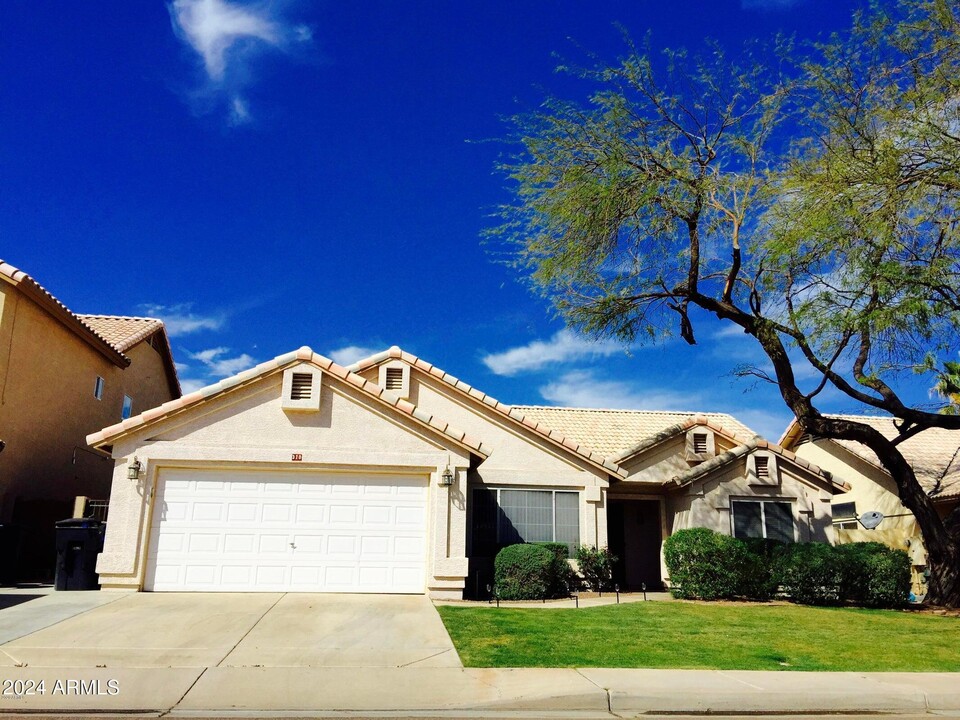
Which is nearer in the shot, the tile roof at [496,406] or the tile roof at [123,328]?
the tile roof at [496,406]

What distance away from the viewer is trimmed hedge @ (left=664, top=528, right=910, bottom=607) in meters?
15.5

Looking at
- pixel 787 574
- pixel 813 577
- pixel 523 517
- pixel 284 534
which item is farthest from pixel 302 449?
pixel 813 577

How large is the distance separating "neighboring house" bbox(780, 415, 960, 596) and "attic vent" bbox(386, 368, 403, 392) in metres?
11.0

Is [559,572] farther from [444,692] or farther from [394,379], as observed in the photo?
[444,692]

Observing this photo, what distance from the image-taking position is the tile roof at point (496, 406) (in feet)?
58.4

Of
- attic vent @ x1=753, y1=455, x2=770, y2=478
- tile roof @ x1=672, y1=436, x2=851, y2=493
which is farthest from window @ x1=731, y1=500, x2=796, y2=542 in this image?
tile roof @ x1=672, y1=436, x2=851, y2=493

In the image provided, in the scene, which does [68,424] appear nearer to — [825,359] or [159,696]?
[159,696]

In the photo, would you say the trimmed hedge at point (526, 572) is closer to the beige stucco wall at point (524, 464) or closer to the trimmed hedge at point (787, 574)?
the beige stucco wall at point (524, 464)

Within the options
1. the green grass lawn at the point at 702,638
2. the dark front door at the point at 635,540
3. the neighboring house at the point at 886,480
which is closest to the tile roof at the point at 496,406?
the dark front door at the point at 635,540

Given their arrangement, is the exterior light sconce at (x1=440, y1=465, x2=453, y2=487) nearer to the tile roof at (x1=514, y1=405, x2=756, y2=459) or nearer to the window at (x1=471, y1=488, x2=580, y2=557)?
the window at (x1=471, y1=488, x2=580, y2=557)

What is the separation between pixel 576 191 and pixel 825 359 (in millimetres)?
5995

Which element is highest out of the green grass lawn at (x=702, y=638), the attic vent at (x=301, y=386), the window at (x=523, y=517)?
the attic vent at (x=301, y=386)

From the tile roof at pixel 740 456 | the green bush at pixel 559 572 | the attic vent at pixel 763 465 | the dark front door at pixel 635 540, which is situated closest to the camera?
the green bush at pixel 559 572

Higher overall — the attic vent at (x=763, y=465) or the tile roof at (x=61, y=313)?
the tile roof at (x=61, y=313)
